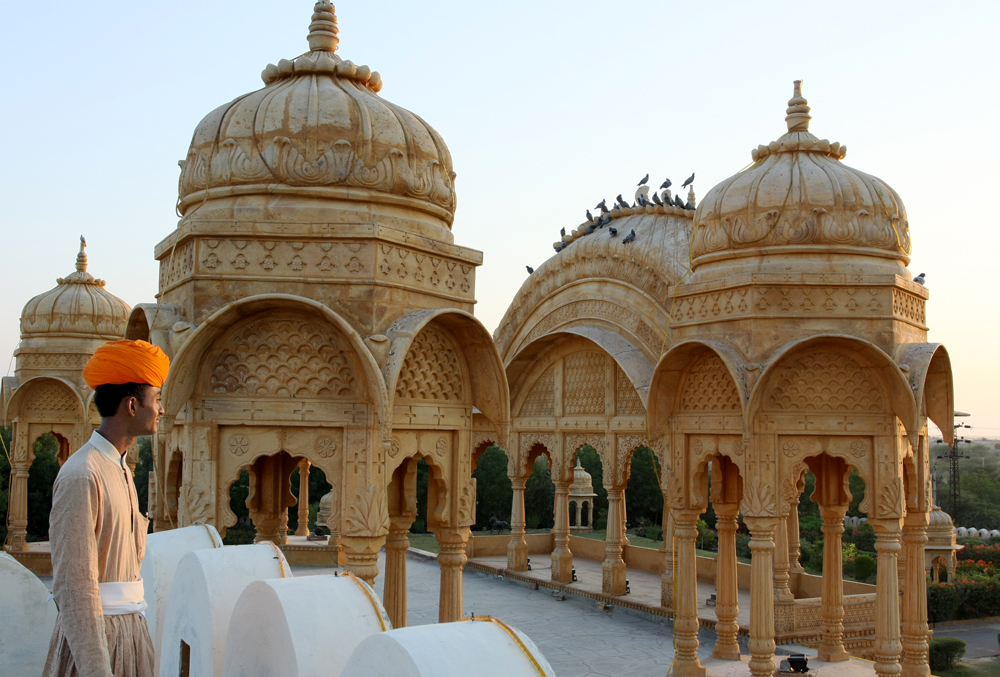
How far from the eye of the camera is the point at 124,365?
290cm

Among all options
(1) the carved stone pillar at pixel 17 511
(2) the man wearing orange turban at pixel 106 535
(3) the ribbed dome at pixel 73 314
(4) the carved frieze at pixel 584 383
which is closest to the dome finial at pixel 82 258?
(3) the ribbed dome at pixel 73 314

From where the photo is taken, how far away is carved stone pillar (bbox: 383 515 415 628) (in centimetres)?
768

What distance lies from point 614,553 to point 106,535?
14038mm

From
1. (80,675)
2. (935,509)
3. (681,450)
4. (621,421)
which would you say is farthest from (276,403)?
(935,509)

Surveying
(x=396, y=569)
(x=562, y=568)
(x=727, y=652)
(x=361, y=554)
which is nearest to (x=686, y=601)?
(x=727, y=652)

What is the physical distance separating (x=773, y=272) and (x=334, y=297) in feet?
16.8

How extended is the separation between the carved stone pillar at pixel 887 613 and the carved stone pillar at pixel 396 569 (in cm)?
487

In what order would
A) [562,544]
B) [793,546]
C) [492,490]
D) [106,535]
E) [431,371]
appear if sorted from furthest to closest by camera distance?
[492,490], [562,544], [793,546], [431,371], [106,535]

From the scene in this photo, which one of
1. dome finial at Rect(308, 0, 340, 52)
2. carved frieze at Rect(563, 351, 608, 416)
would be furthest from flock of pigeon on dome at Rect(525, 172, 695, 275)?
dome finial at Rect(308, 0, 340, 52)

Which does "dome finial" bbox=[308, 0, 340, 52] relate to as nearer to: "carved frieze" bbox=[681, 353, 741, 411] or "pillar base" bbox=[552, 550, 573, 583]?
"carved frieze" bbox=[681, 353, 741, 411]

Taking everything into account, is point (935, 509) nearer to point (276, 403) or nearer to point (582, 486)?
point (582, 486)

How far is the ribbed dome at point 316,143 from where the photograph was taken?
6.79 metres

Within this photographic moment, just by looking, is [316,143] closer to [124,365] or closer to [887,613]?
[124,365]

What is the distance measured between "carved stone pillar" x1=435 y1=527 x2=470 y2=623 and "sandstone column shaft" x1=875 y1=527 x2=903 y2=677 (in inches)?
184
